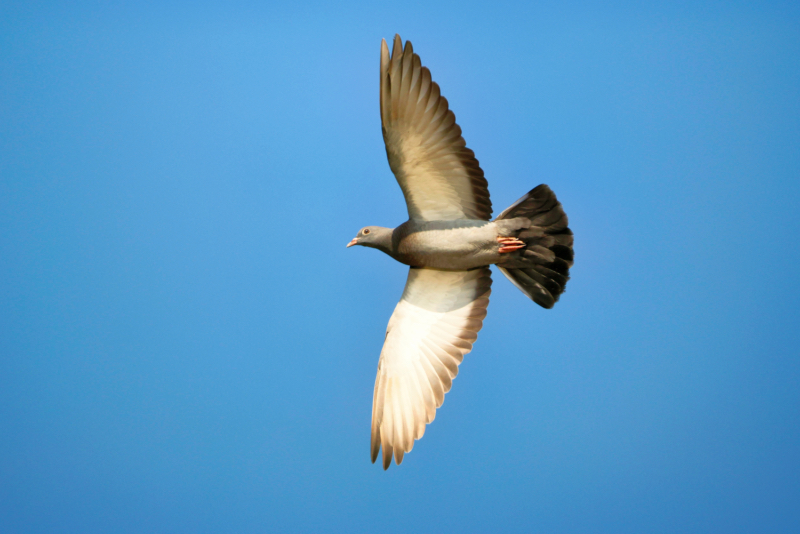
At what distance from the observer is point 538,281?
383cm

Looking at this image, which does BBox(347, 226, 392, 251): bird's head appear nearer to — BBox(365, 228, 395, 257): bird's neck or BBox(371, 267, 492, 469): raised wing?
BBox(365, 228, 395, 257): bird's neck

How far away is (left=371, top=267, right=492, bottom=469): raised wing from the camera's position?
12.4 feet

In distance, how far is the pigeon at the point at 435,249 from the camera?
11.5ft

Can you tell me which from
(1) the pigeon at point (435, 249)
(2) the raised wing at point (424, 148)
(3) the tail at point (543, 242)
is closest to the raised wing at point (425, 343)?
(1) the pigeon at point (435, 249)

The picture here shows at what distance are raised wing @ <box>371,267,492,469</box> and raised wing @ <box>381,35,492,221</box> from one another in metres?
0.45

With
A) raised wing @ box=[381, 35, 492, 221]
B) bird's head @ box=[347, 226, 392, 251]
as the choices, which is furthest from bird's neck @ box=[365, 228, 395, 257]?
raised wing @ box=[381, 35, 492, 221]

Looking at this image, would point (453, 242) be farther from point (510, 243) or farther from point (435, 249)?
point (510, 243)

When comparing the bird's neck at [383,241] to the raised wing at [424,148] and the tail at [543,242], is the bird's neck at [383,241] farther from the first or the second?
the tail at [543,242]

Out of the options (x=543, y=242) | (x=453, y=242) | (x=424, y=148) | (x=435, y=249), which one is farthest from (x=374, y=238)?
(x=543, y=242)

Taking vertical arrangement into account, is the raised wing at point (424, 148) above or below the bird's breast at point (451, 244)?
above

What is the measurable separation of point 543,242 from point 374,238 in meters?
1.08

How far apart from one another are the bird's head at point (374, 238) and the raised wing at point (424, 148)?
0.70 feet

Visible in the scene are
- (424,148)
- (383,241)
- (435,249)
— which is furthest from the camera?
(383,241)

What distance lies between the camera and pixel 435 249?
3719 millimetres
